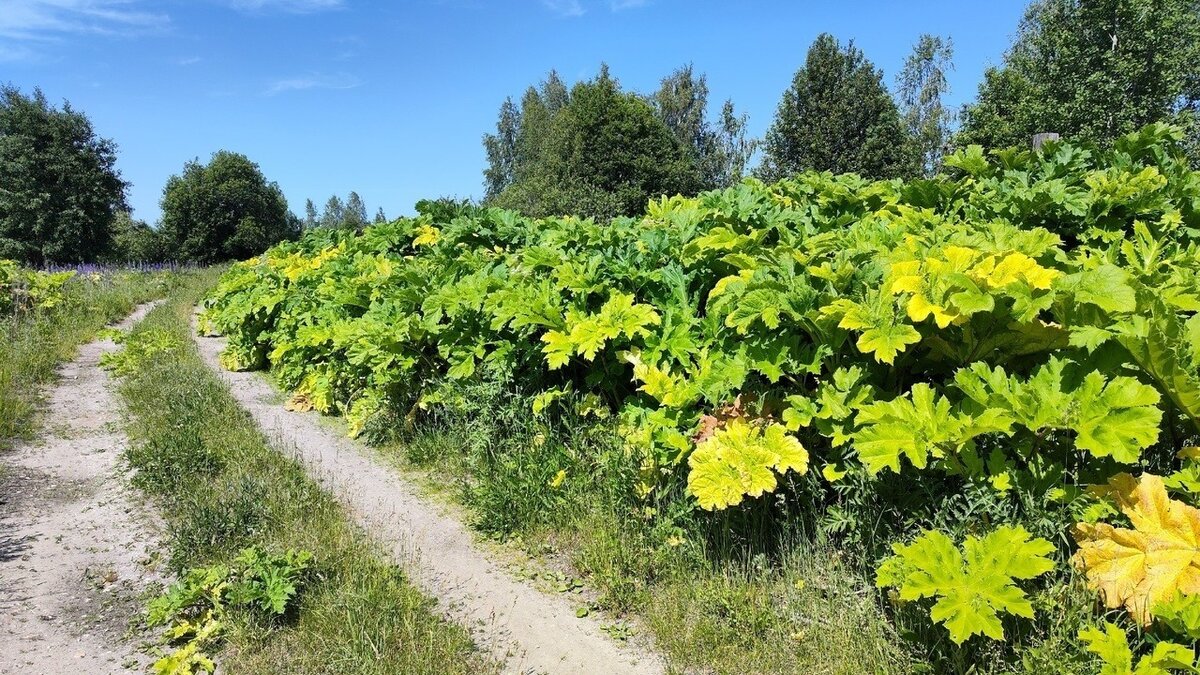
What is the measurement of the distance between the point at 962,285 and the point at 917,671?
1.27 meters

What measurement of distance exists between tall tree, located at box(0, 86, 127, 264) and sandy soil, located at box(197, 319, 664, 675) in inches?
1502

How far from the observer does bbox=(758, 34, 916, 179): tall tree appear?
98.8 ft

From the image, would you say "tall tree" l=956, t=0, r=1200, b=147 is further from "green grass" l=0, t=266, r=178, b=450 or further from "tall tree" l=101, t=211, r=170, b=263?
"tall tree" l=101, t=211, r=170, b=263

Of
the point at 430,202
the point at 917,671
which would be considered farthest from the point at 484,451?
the point at 430,202

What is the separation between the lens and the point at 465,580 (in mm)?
3438

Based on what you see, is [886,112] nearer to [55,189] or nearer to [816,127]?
[816,127]

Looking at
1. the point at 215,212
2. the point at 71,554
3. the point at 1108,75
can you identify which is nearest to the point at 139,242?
the point at 215,212

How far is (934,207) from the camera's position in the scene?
411 centimetres

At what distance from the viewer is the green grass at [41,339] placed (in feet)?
19.4

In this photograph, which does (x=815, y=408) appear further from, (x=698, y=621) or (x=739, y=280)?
(x=698, y=621)

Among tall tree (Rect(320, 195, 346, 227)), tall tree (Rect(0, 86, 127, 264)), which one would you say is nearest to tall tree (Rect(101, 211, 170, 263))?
tall tree (Rect(0, 86, 127, 264))

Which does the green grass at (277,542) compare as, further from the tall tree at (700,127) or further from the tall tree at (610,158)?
the tall tree at (700,127)

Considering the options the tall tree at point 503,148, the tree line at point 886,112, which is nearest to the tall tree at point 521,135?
the tall tree at point 503,148

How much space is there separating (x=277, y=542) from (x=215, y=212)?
49994mm
